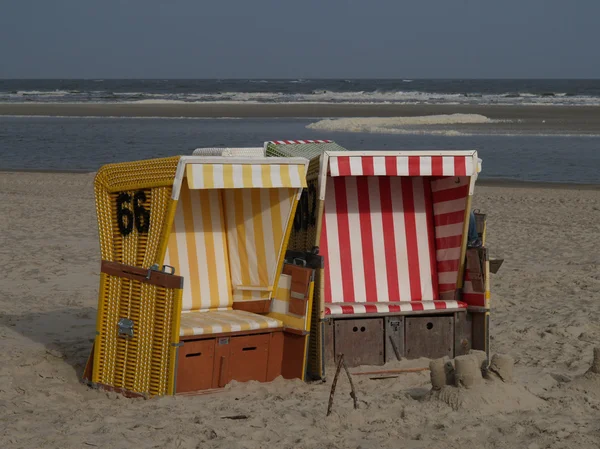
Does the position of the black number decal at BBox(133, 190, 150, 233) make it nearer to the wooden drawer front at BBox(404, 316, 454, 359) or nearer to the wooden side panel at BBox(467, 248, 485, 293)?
the wooden drawer front at BBox(404, 316, 454, 359)

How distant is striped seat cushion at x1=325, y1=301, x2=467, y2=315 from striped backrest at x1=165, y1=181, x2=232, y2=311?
0.81 metres

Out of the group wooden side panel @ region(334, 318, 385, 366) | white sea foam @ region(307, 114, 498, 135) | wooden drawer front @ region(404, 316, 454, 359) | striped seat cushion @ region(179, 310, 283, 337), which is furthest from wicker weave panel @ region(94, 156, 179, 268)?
white sea foam @ region(307, 114, 498, 135)

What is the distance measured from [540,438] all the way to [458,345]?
1.89m

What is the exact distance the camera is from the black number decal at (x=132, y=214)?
5.66m

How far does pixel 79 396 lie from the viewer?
586 centimetres

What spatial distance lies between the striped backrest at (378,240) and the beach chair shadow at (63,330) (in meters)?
1.92

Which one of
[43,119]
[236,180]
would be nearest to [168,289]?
[236,180]

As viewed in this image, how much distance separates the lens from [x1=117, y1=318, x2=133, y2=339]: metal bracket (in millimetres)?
5746

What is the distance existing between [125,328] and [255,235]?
1.20 metres

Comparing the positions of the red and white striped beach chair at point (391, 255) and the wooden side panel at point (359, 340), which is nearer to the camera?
the red and white striped beach chair at point (391, 255)

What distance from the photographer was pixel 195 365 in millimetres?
5812

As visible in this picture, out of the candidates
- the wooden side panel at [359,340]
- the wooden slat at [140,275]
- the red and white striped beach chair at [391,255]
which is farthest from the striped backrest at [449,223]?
the wooden slat at [140,275]

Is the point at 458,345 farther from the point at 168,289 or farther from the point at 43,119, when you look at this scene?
the point at 43,119

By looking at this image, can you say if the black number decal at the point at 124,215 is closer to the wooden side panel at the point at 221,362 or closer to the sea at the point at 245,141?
the wooden side panel at the point at 221,362
